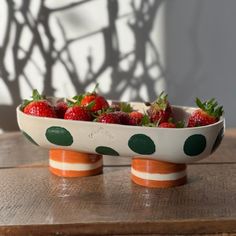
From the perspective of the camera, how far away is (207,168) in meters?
1.26

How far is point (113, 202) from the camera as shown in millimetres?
1043

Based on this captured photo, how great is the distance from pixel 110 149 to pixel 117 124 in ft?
0.18

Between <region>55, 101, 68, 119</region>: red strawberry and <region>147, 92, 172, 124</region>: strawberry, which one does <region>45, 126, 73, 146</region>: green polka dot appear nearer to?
<region>55, 101, 68, 119</region>: red strawberry

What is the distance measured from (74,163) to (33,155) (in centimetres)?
23

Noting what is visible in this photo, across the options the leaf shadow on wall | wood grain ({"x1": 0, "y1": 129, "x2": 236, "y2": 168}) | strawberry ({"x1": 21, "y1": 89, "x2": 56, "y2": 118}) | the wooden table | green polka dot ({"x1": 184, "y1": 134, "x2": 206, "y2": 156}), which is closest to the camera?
the wooden table

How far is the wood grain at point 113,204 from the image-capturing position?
3.09ft

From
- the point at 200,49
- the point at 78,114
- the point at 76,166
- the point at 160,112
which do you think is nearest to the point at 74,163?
the point at 76,166

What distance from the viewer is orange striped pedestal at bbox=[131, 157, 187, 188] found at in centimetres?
112

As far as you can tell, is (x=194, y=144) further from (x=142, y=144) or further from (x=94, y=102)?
(x=94, y=102)

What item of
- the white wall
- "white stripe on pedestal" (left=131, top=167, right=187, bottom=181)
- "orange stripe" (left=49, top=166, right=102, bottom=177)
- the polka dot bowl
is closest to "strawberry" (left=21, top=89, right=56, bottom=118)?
the polka dot bowl

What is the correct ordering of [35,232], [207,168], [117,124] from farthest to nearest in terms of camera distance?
[207,168] < [117,124] < [35,232]

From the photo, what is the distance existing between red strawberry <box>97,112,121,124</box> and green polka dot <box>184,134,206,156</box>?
153 millimetres

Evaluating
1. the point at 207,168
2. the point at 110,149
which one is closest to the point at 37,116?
the point at 110,149

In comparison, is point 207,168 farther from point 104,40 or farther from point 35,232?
point 104,40
